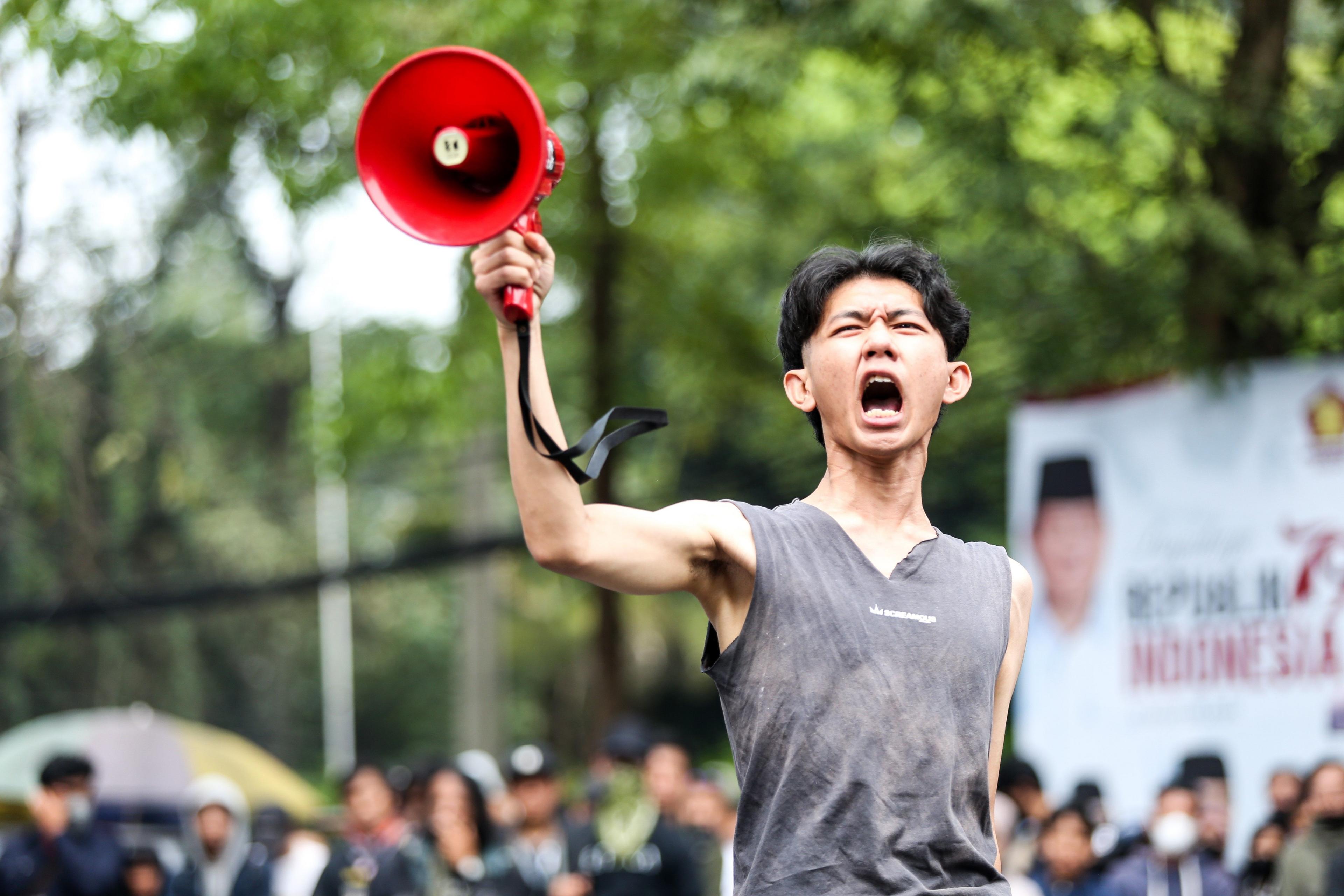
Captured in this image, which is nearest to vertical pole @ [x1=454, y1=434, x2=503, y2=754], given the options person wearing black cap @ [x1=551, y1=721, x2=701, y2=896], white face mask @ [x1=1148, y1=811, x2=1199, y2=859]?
person wearing black cap @ [x1=551, y1=721, x2=701, y2=896]

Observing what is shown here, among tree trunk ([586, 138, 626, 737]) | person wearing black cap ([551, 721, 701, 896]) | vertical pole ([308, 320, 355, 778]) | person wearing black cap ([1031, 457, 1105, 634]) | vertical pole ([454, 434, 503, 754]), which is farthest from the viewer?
vertical pole ([308, 320, 355, 778])

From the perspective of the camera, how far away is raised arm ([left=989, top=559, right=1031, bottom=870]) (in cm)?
312

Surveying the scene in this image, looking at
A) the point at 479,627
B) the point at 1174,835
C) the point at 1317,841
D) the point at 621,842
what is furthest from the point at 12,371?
the point at 1317,841

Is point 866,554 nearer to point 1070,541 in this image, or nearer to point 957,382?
point 957,382

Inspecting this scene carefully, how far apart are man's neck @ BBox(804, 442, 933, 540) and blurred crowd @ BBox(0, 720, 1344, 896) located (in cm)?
539

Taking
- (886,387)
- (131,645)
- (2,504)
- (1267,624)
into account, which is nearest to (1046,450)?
(1267,624)

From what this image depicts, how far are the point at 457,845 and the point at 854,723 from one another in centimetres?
608

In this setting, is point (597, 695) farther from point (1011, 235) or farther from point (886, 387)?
point (886, 387)

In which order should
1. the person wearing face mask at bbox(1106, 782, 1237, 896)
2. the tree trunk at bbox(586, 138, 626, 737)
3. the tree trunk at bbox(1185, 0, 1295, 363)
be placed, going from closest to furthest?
the person wearing face mask at bbox(1106, 782, 1237, 896)
the tree trunk at bbox(1185, 0, 1295, 363)
the tree trunk at bbox(586, 138, 626, 737)

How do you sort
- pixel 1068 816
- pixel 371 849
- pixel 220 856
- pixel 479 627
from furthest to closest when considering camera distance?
pixel 479 627
pixel 220 856
pixel 371 849
pixel 1068 816

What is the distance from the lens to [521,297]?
2617mm

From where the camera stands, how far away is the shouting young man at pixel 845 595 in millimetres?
2697

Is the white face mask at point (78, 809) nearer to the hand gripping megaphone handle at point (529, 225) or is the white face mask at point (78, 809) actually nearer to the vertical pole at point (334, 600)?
the hand gripping megaphone handle at point (529, 225)

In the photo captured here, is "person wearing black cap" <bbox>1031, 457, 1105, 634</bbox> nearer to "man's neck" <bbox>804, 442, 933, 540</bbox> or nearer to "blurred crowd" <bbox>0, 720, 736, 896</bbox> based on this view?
"blurred crowd" <bbox>0, 720, 736, 896</bbox>
